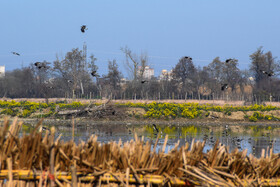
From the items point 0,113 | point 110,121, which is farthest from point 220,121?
point 0,113

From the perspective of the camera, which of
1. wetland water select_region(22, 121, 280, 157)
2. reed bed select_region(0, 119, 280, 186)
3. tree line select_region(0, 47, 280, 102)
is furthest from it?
tree line select_region(0, 47, 280, 102)

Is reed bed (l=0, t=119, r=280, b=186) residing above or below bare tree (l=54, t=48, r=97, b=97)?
below

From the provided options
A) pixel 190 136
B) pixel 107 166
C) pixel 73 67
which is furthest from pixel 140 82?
pixel 107 166

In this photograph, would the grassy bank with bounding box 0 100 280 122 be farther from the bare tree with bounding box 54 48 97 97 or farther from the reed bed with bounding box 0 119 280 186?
the reed bed with bounding box 0 119 280 186

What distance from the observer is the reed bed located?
394 cm

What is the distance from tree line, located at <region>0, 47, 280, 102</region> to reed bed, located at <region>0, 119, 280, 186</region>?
130 feet

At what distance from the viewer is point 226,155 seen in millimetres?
4469

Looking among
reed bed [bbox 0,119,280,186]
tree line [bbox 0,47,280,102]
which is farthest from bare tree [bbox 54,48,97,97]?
reed bed [bbox 0,119,280,186]

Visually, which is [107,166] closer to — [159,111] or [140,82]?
[159,111]

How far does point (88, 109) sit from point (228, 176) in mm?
26928

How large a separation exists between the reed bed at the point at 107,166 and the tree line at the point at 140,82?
39.6 metres

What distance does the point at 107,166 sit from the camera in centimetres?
412

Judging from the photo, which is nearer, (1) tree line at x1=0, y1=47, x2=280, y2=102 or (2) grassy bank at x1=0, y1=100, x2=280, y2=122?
(2) grassy bank at x1=0, y1=100, x2=280, y2=122

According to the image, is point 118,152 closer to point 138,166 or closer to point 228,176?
point 138,166
